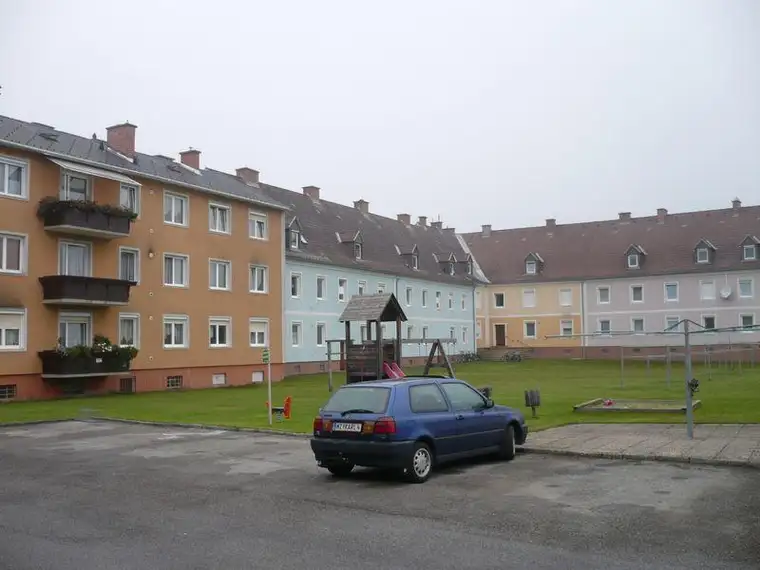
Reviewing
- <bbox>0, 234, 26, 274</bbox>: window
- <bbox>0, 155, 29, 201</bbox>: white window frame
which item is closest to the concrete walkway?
<bbox>0, 234, 26, 274</bbox>: window

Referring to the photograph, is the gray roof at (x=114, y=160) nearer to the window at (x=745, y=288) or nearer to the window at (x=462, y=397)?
the window at (x=462, y=397)

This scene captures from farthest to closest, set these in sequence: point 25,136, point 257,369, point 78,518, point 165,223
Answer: point 257,369
point 165,223
point 25,136
point 78,518

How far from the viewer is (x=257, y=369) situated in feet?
142

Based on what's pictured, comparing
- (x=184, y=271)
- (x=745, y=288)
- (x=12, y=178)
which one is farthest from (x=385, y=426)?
(x=745, y=288)

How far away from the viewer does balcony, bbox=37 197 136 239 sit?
32.0 meters

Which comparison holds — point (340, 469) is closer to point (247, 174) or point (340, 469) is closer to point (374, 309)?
point (374, 309)

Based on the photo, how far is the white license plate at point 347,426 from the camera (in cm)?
1179

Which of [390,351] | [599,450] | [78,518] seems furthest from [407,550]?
[390,351]

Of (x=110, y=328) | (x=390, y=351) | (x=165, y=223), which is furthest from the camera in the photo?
(x=165, y=223)

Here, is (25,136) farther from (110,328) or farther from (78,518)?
(78,518)

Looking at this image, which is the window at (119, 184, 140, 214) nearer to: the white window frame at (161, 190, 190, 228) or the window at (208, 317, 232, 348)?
the white window frame at (161, 190, 190, 228)

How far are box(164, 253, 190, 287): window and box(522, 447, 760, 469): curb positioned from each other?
27.0 meters

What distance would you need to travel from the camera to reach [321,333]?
50.8 metres

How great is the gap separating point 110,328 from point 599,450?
26060mm
